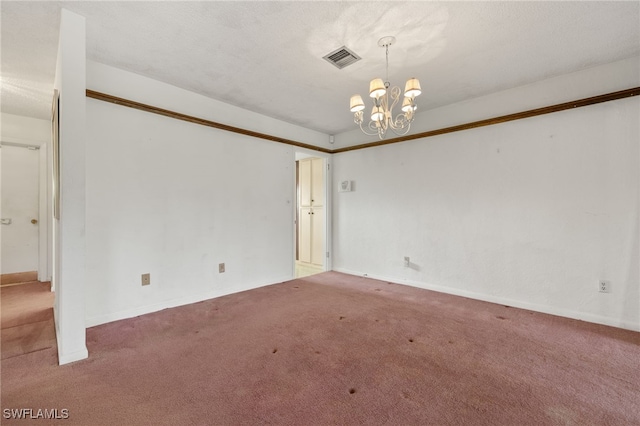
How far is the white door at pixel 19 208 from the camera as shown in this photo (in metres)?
4.21

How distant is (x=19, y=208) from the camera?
14.1 feet

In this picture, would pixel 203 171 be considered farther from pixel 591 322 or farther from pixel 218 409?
pixel 591 322

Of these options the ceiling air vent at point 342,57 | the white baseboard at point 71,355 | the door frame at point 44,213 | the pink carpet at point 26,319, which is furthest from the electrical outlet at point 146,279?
the ceiling air vent at point 342,57

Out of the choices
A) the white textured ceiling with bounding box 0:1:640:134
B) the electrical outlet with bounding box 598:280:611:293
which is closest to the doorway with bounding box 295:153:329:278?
the white textured ceiling with bounding box 0:1:640:134

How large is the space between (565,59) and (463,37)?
1258 mm

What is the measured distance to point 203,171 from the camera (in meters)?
3.49

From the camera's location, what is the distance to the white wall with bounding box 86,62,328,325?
274cm

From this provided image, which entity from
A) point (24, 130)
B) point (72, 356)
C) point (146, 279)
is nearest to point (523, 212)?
point (146, 279)

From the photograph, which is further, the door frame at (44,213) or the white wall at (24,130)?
the door frame at (44,213)

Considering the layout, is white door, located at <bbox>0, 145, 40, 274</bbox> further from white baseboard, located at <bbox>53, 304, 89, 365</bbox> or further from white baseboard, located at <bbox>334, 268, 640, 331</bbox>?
white baseboard, located at <bbox>334, 268, 640, 331</bbox>

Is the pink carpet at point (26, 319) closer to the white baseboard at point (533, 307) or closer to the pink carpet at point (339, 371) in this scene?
the pink carpet at point (339, 371)

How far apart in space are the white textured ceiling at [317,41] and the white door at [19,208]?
1.36 m

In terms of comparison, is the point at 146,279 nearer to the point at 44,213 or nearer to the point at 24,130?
the point at 44,213

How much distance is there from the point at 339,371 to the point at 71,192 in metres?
2.38
